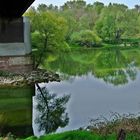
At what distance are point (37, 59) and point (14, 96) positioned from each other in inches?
→ 487

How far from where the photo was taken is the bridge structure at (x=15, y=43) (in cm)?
1892

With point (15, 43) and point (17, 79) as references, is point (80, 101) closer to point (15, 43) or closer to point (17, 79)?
point (15, 43)

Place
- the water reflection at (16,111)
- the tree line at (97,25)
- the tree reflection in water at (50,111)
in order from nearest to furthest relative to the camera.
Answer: the water reflection at (16,111) < the tree reflection in water at (50,111) < the tree line at (97,25)

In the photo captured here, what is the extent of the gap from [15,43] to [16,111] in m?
5.25

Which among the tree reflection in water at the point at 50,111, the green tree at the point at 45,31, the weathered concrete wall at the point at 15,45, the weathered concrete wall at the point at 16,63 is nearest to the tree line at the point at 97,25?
the green tree at the point at 45,31

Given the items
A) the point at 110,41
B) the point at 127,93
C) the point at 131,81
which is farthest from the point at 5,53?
the point at 110,41

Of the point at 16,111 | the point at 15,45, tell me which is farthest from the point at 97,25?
the point at 16,111

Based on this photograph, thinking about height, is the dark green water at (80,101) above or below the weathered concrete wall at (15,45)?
below

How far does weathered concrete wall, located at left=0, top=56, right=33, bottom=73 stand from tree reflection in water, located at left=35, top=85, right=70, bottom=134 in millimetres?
2077

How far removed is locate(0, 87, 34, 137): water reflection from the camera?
13180 millimetres

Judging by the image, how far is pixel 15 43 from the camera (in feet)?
70.1

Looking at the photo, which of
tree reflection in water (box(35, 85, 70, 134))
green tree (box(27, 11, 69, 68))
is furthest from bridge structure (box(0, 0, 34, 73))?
green tree (box(27, 11, 69, 68))

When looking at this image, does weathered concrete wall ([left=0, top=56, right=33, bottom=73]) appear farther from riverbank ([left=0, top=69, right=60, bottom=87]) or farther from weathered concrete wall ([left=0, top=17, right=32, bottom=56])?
weathered concrete wall ([left=0, top=17, right=32, bottom=56])

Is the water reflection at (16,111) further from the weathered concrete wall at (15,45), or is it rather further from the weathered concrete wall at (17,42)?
the weathered concrete wall at (17,42)
